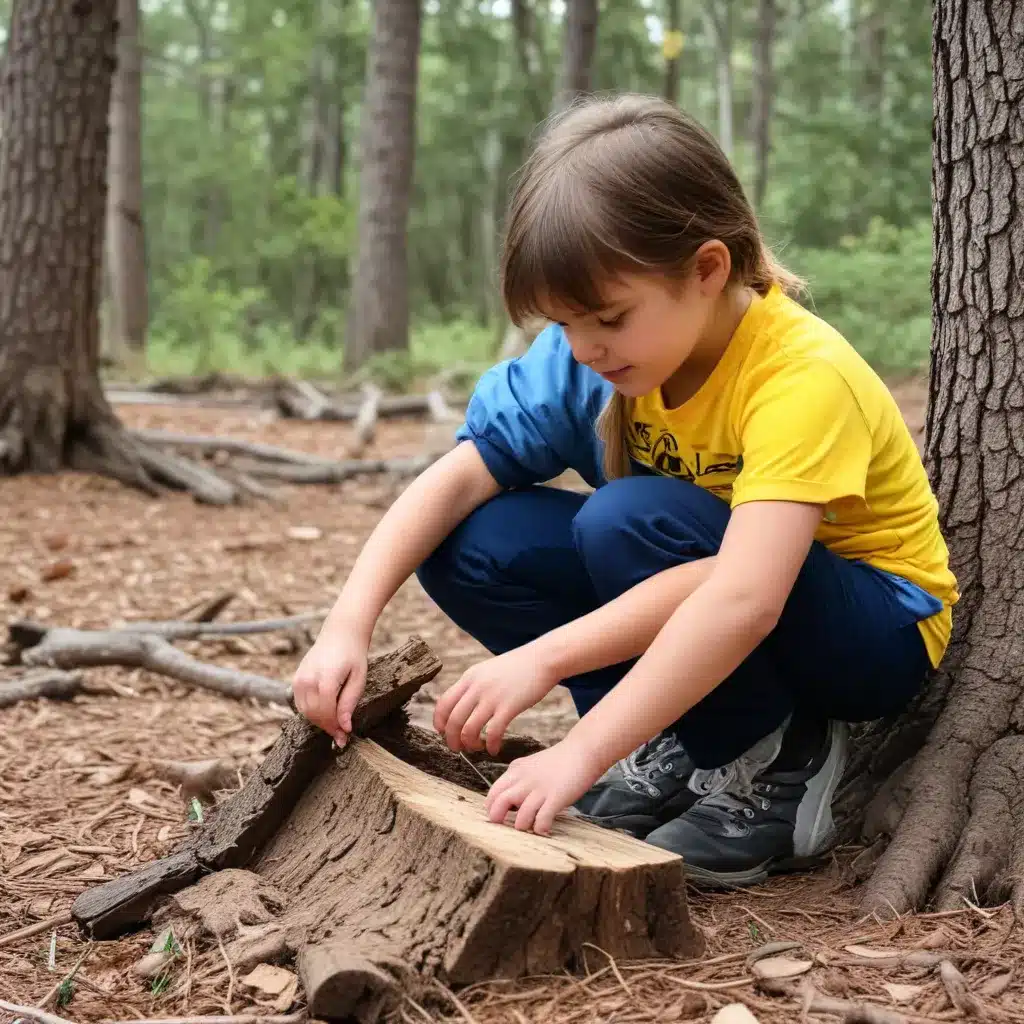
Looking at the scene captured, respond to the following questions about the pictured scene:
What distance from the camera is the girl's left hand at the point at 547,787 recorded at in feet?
5.28

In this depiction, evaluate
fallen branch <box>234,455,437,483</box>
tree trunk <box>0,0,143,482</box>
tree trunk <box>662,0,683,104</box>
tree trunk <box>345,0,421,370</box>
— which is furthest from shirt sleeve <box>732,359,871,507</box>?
tree trunk <box>662,0,683,104</box>

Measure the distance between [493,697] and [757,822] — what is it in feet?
1.97

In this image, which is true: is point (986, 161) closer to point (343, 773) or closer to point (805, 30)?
point (343, 773)

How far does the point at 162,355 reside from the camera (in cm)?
1582

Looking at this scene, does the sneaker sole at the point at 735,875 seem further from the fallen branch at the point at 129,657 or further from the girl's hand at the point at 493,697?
the fallen branch at the point at 129,657

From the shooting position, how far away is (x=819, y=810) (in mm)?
2043

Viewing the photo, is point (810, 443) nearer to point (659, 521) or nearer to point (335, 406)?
point (659, 521)

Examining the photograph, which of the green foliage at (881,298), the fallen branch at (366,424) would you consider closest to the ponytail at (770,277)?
the fallen branch at (366,424)

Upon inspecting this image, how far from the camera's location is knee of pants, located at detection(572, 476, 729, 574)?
6.22 feet

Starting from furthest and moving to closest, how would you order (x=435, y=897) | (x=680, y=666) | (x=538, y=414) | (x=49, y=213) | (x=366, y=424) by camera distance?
1. (x=366, y=424)
2. (x=49, y=213)
3. (x=538, y=414)
4. (x=680, y=666)
5. (x=435, y=897)

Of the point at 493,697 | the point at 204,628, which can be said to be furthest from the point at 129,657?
the point at 493,697

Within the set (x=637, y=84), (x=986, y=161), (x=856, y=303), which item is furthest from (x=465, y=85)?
(x=986, y=161)

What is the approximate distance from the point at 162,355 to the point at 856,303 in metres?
9.42

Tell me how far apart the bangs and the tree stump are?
0.61 meters
